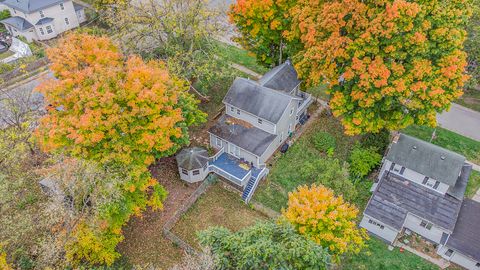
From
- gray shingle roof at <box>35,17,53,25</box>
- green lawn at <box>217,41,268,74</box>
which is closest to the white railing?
green lawn at <box>217,41,268,74</box>

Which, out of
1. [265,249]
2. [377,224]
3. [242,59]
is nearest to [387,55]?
[377,224]

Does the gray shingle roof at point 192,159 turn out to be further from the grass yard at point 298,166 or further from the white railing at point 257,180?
the grass yard at point 298,166

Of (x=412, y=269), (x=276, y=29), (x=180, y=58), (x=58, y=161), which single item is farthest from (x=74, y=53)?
(x=412, y=269)

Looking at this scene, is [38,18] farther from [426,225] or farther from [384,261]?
[426,225]

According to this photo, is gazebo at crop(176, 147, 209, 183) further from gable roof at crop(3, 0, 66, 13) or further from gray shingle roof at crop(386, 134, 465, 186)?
gable roof at crop(3, 0, 66, 13)

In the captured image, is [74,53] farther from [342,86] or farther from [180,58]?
[342,86]

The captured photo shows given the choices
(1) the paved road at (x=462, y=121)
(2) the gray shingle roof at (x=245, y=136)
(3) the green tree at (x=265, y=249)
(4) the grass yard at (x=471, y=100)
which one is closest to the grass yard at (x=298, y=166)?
(2) the gray shingle roof at (x=245, y=136)
